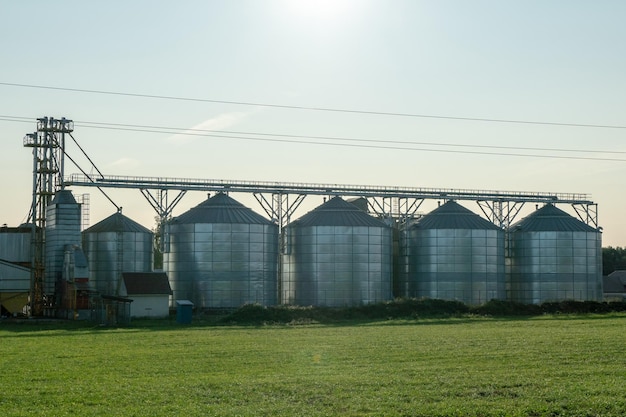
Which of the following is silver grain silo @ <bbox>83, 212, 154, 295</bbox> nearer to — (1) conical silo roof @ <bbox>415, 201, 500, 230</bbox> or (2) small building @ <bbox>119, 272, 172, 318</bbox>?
(2) small building @ <bbox>119, 272, 172, 318</bbox>

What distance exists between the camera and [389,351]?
130 ft

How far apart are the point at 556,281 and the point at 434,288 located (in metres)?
14.4

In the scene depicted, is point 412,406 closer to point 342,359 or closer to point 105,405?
point 105,405

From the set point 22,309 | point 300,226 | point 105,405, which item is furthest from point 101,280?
point 105,405

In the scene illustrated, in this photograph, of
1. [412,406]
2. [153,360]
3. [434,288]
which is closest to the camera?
[412,406]

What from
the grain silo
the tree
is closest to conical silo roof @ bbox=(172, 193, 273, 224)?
the grain silo

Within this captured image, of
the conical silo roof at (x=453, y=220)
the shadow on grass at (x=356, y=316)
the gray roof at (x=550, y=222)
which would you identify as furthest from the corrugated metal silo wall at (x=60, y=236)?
the gray roof at (x=550, y=222)

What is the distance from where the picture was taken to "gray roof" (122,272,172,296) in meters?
75.7

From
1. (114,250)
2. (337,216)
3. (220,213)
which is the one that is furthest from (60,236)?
(337,216)

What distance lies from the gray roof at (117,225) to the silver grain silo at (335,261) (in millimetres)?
14803

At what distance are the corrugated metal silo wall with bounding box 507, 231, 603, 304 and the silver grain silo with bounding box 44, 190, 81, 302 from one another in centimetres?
4820

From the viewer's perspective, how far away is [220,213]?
280 feet

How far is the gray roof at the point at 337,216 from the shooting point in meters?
88.1

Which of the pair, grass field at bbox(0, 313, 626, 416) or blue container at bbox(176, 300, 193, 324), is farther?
blue container at bbox(176, 300, 193, 324)
